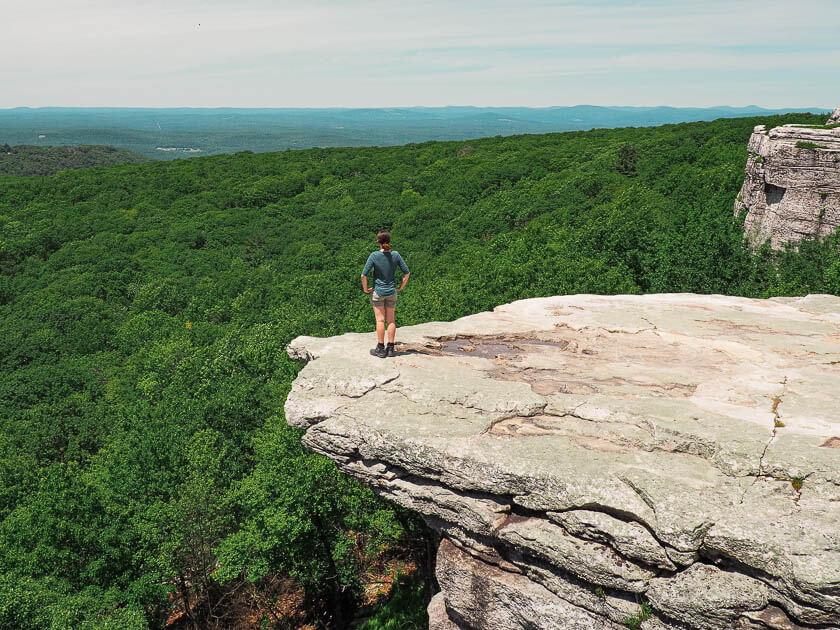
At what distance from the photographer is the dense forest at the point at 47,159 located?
481 ft

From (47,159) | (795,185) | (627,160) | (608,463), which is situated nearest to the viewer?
(608,463)

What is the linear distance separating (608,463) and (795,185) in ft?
81.1

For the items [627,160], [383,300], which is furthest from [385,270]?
[627,160]

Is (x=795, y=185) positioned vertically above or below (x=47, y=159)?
below

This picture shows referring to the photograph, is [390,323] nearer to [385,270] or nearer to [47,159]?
[385,270]

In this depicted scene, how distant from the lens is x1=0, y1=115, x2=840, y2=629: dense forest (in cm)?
2075

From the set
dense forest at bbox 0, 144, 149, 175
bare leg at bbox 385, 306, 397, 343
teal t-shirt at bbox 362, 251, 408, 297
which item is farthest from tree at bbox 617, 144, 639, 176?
dense forest at bbox 0, 144, 149, 175

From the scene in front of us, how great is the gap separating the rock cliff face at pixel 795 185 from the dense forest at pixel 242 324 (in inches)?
55.9

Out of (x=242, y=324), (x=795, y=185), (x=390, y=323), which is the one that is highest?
(x=795, y=185)

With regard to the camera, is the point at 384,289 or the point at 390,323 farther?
the point at 390,323

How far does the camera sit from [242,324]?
39875mm

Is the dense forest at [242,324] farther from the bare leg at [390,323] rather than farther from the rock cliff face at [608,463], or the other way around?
the bare leg at [390,323]

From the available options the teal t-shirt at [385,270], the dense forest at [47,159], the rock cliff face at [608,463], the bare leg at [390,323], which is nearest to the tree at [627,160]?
the rock cliff face at [608,463]

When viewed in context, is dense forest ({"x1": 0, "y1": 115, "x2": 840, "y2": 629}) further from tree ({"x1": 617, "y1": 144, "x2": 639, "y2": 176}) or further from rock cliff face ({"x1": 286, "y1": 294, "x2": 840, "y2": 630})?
rock cliff face ({"x1": 286, "y1": 294, "x2": 840, "y2": 630})
